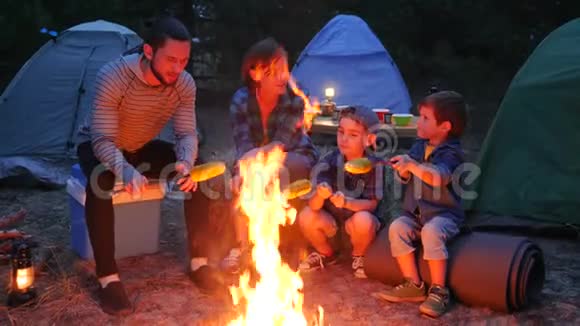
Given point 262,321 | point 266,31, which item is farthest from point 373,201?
point 266,31

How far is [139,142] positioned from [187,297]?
109cm

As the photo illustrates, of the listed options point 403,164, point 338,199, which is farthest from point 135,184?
point 403,164

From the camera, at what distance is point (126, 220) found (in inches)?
170

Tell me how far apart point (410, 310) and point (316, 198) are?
92 cm

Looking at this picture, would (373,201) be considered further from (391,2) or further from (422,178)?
(391,2)

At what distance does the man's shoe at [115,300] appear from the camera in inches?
138

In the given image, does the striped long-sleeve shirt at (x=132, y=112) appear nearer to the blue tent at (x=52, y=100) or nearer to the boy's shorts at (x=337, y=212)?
the boy's shorts at (x=337, y=212)

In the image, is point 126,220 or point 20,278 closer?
point 20,278

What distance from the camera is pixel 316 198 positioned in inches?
157

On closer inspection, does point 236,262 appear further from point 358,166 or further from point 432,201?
point 432,201

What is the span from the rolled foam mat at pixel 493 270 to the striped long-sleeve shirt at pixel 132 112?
1.75m

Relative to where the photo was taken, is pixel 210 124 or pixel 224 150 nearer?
pixel 224 150

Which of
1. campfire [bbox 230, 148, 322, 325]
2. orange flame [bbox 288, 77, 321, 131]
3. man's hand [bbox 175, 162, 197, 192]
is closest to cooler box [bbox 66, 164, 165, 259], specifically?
man's hand [bbox 175, 162, 197, 192]

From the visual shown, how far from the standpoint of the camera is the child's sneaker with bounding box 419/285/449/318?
3.43 meters
